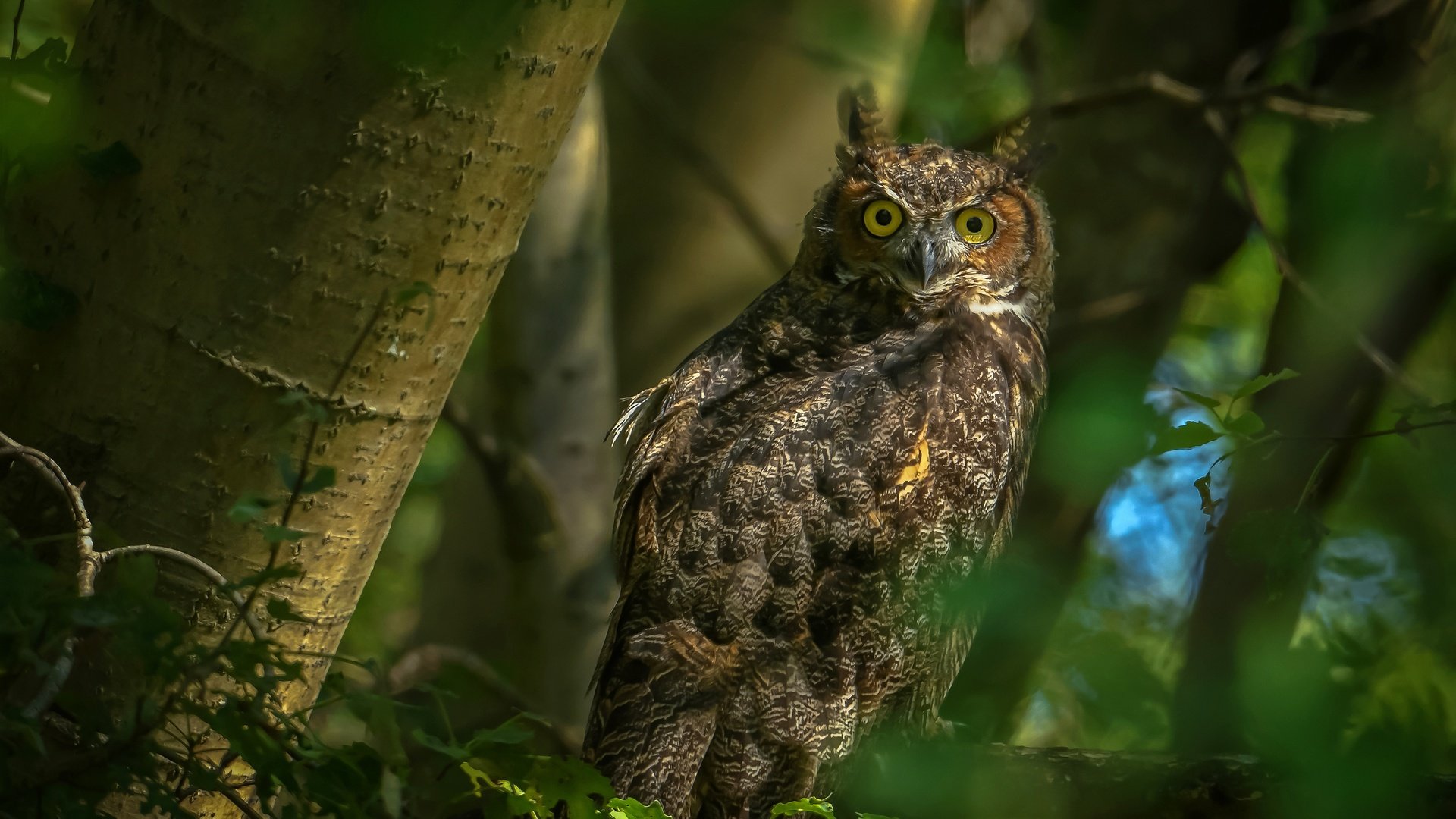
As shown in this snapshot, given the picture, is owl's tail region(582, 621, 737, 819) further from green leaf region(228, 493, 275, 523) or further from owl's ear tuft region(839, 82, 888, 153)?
owl's ear tuft region(839, 82, 888, 153)

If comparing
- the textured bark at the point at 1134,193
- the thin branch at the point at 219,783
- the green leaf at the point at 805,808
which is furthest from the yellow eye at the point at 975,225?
the thin branch at the point at 219,783

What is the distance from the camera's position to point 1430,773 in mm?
1025

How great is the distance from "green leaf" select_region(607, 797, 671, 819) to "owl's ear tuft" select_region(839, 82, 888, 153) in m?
1.93

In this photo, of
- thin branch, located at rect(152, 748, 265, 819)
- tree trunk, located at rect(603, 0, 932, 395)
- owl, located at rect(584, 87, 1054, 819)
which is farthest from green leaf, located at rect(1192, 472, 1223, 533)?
tree trunk, located at rect(603, 0, 932, 395)

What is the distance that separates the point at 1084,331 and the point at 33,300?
3.10 m

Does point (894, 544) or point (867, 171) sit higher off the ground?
point (867, 171)

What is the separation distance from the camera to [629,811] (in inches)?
61.2

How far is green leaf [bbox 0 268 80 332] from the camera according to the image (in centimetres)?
171

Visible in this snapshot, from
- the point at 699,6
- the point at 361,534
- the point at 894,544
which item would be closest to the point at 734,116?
the point at 894,544

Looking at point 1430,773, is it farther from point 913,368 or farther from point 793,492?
point 913,368

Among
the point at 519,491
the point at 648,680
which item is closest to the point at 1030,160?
the point at 648,680

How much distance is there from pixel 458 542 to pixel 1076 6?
3.69 meters

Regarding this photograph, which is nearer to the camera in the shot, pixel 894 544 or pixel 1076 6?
pixel 894 544

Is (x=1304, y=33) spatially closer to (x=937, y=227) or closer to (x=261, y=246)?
(x=937, y=227)
